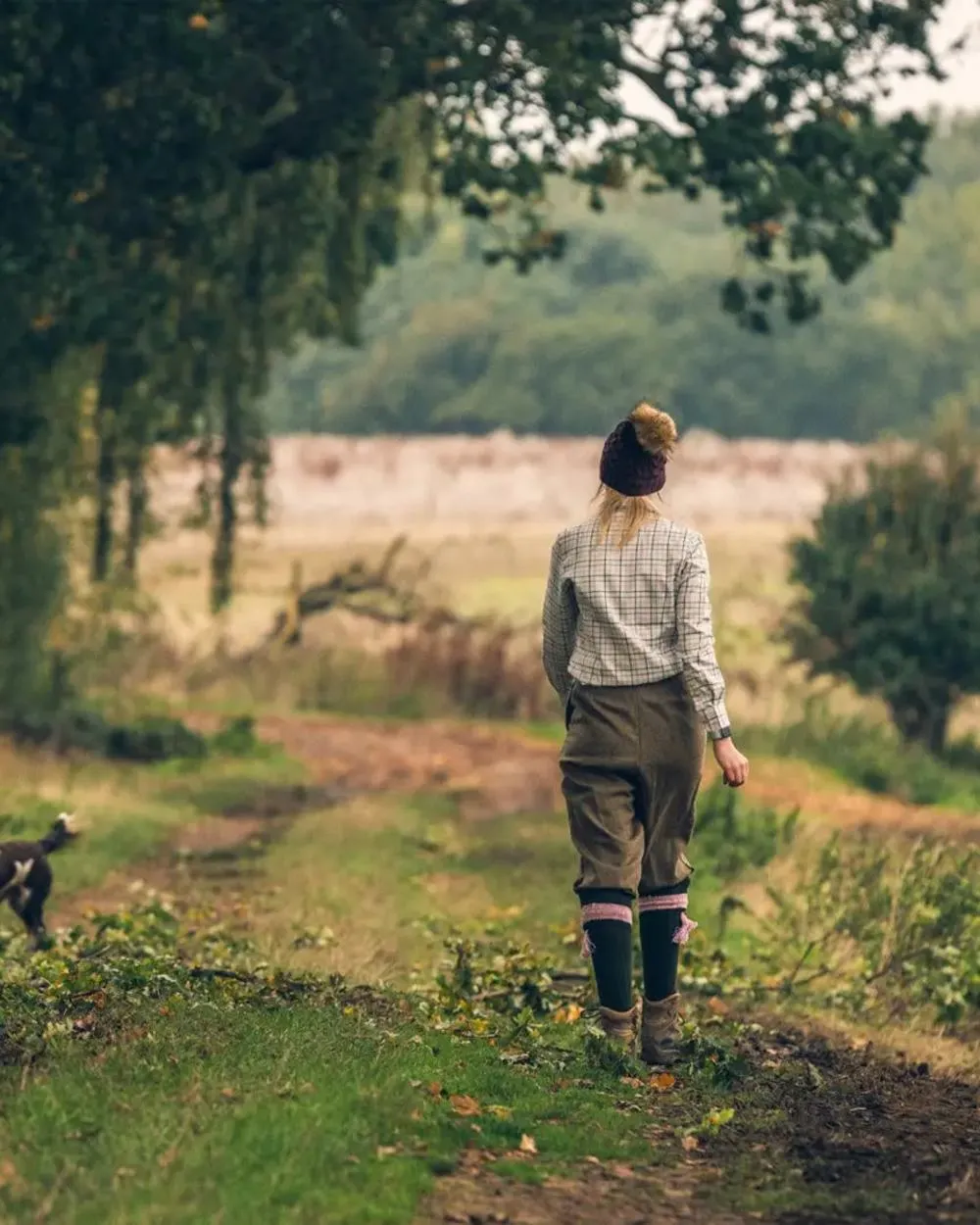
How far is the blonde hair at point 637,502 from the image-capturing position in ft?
27.5

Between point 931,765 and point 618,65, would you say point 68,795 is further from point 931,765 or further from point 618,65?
point 931,765

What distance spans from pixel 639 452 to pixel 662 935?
1.75m

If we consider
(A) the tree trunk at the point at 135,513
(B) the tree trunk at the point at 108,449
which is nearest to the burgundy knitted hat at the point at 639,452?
(B) the tree trunk at the point at 108,449

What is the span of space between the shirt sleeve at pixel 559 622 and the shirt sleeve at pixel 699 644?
17.2 inches

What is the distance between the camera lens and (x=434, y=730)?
2497 centimetres

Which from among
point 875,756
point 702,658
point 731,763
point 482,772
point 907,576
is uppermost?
point 702,658

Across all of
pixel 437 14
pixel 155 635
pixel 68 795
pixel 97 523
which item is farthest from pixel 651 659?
pixel 155 635

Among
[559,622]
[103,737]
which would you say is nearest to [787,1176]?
[559,622]

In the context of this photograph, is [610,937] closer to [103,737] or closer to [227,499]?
[103,737]

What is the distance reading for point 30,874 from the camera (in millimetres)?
11648

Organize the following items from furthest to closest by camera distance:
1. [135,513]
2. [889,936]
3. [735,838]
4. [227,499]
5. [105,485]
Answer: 1. [227,499]
2. [135,513]
3. [105,485]
4. [735,838]
5. [889,936]

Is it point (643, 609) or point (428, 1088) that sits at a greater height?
point (643, 609)

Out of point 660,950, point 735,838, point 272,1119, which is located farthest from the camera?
point 735,838

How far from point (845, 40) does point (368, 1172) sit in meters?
12.3
